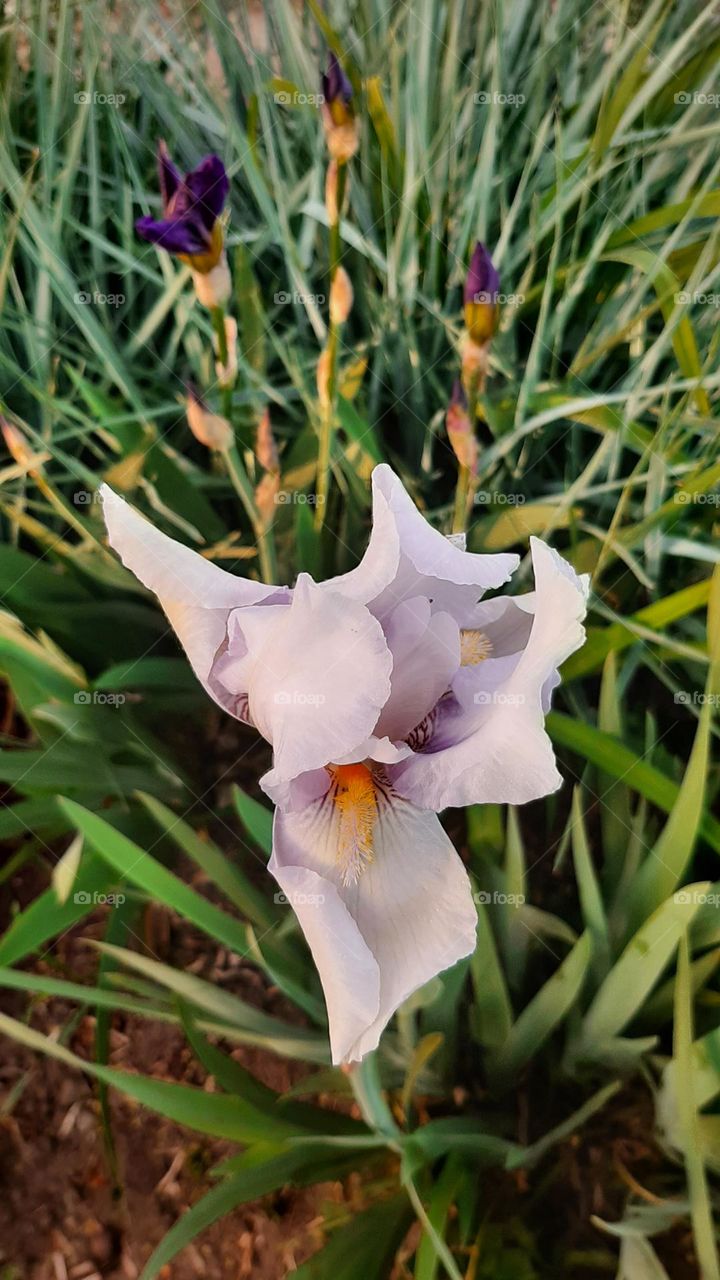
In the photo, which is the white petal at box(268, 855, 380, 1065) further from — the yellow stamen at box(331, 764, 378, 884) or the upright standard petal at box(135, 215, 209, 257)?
the upright standard petal at box(135, 215, 209, 257)

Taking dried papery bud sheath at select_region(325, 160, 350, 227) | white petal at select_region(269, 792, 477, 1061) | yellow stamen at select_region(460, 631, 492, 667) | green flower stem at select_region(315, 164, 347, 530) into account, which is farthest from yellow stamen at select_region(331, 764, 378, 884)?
dried papery bud sheath at select_region(325, 160, 350, 227)

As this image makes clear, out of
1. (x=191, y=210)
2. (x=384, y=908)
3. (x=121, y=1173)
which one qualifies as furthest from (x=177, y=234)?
(x=121, y=1173)

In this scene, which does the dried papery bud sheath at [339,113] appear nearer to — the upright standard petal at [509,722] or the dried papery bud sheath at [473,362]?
the dried papery bud sheath at [473,362]

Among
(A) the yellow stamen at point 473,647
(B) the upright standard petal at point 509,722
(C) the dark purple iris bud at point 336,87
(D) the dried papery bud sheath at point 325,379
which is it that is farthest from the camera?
(D) the dried papery bud sheath at point 325,379

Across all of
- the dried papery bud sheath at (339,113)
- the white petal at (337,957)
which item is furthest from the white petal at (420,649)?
the dried papery bud sheath at (339,113)

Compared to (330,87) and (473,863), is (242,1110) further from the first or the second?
(330,87)

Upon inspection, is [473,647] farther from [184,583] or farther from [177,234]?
[177,234]

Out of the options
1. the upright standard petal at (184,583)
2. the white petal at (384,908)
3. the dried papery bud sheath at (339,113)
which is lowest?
the white petal at (384,908)
